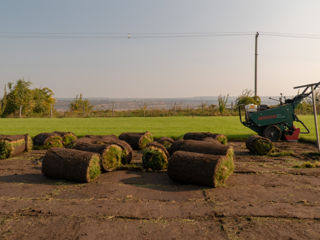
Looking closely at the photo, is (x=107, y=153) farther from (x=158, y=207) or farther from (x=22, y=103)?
(x=22, y=103)

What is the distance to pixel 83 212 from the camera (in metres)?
3.96

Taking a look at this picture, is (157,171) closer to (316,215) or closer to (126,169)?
(126,169)

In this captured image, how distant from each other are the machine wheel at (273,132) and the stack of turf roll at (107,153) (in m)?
7.33

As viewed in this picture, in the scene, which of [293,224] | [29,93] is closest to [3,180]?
[293,224]

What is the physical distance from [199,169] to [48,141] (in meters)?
7.20

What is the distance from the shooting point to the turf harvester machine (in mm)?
11211

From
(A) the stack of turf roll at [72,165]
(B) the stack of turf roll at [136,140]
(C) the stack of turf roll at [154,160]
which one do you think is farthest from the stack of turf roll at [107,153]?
(B) the stack of turf roll at [136,140]

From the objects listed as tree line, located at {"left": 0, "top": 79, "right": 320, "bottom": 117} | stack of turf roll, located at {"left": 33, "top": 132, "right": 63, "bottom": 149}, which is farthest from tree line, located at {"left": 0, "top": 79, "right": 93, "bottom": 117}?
stack of turf roll, located at {"left": 33, "top": 132, "right": 63, "bottom": 149}

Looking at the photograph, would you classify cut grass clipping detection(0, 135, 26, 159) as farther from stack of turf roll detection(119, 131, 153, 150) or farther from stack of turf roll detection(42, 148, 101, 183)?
stack of turf roll detection(119, 131, 153, 150)

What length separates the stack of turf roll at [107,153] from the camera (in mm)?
6406

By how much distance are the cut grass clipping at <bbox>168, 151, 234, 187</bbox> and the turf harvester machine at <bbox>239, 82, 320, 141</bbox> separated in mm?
6485

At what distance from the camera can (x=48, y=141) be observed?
10148 mm

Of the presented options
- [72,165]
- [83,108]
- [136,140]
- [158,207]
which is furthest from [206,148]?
[83,108]

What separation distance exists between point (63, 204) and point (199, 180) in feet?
8.49
